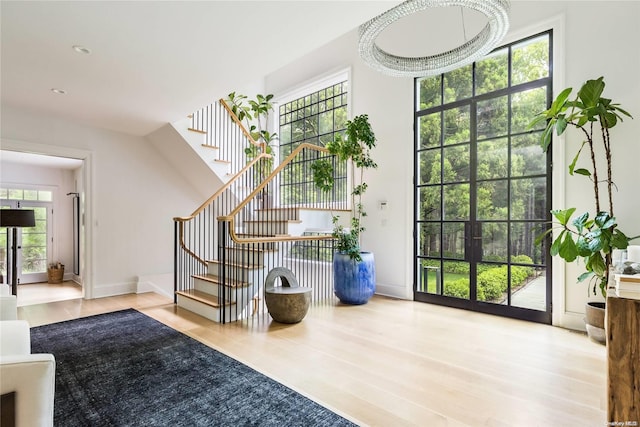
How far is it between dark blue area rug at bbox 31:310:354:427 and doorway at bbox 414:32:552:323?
9.83ft

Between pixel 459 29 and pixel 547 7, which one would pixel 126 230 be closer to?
pixel 459 29

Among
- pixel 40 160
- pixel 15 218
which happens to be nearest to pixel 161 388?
pixel 15 218

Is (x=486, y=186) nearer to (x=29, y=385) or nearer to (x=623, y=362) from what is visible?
(x=623, y=362)

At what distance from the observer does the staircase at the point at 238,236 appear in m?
3.96

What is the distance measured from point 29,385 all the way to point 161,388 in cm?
116

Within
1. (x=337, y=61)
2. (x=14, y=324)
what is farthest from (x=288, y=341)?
(x=337, y=61)

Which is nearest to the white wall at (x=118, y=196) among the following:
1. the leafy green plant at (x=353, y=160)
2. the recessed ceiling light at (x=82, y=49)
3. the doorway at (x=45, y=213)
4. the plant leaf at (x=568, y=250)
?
the doorway at (x=45, y=213)

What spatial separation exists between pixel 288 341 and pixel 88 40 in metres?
3.05

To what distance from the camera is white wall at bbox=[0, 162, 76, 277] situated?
7.03 metres

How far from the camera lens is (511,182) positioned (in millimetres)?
3986

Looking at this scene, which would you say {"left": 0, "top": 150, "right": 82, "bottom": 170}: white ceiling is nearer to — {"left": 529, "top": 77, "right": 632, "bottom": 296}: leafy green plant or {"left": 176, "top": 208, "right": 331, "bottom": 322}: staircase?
{"left": 176, "top": 208, "right": 331, "bottom": 322}: staircase

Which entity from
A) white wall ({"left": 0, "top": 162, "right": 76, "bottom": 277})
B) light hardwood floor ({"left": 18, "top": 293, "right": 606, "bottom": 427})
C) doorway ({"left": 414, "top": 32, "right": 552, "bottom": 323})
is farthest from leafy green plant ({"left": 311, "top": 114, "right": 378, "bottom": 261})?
white wall ({"left": 0, "top": 162, "right": 76, "bottom": 277})

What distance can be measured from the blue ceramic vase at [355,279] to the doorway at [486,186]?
76 centimetres

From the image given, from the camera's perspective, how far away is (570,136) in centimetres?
355
